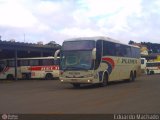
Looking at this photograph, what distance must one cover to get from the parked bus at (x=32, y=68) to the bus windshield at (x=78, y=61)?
18.8m

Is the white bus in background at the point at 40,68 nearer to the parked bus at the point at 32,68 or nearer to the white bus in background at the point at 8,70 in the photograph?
the parked bus at the point at 32,68

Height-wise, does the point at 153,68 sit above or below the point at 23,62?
below

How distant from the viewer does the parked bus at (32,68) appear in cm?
4772

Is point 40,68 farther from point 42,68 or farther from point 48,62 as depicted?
point 48,62

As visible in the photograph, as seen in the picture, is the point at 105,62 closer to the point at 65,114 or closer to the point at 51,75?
the point at 65,114

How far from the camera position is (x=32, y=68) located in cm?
4922

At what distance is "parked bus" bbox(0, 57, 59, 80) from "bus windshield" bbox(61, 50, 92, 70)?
1884 centimetres

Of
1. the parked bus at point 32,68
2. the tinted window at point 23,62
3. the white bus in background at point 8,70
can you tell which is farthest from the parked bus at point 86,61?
the white bus in background at point 8,70

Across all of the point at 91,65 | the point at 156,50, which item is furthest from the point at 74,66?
the point at 156,50

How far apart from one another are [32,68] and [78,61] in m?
23.4

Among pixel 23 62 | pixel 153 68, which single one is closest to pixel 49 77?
pixel 23 62

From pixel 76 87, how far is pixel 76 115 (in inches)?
604

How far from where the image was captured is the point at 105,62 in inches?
1117

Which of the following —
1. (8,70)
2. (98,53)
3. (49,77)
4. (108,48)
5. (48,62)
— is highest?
(108,48)
